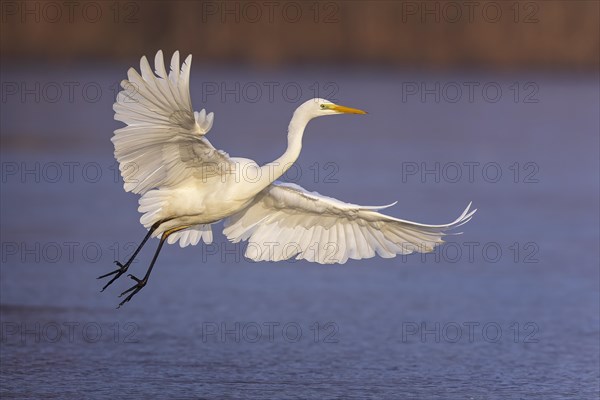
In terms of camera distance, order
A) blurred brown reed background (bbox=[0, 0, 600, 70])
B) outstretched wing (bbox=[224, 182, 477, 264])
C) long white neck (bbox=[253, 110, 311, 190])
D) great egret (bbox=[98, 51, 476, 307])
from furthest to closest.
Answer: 1. blurred brown reed background (bbox=[0, 0, 600, 70])
2. outstretched wing (bbox=[224, 182, 477, 264])
3. long white neck (bbox=[253, 110, 311, 190])
4. great egret (bbox=[98, 51, 476, 307])

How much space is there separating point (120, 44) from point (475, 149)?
56.2 feet

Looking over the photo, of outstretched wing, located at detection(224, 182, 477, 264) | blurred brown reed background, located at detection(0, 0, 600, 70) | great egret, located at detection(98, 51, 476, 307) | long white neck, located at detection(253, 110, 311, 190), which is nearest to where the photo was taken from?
great egret, located at detection(98, 51, 476, 307)

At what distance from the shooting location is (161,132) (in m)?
9.55

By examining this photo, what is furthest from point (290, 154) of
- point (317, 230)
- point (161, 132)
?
Result: point (317, 230)

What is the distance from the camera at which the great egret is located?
932 centimetres

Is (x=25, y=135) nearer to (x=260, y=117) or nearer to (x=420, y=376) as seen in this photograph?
(x=260, y=117)

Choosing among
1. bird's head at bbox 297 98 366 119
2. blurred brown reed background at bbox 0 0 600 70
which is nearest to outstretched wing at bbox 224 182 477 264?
bird's head at bbox 297 98 366 119

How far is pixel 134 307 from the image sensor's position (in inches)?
527

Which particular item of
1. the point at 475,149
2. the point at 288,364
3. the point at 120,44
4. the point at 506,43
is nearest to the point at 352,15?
the point at 506,43

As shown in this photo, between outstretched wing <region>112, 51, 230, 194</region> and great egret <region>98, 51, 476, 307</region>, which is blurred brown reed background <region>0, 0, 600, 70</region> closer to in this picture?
great egret <region>98, 51, 476, 307</region>

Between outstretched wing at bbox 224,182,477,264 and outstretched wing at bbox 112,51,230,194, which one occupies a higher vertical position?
outstretched wing at bbox 112,51,230,194

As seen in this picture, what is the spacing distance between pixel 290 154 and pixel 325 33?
1083 inches

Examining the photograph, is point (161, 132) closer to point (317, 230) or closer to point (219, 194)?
point (219, 194)

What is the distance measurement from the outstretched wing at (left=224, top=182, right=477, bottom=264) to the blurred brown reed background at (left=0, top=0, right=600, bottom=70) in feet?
82.4
